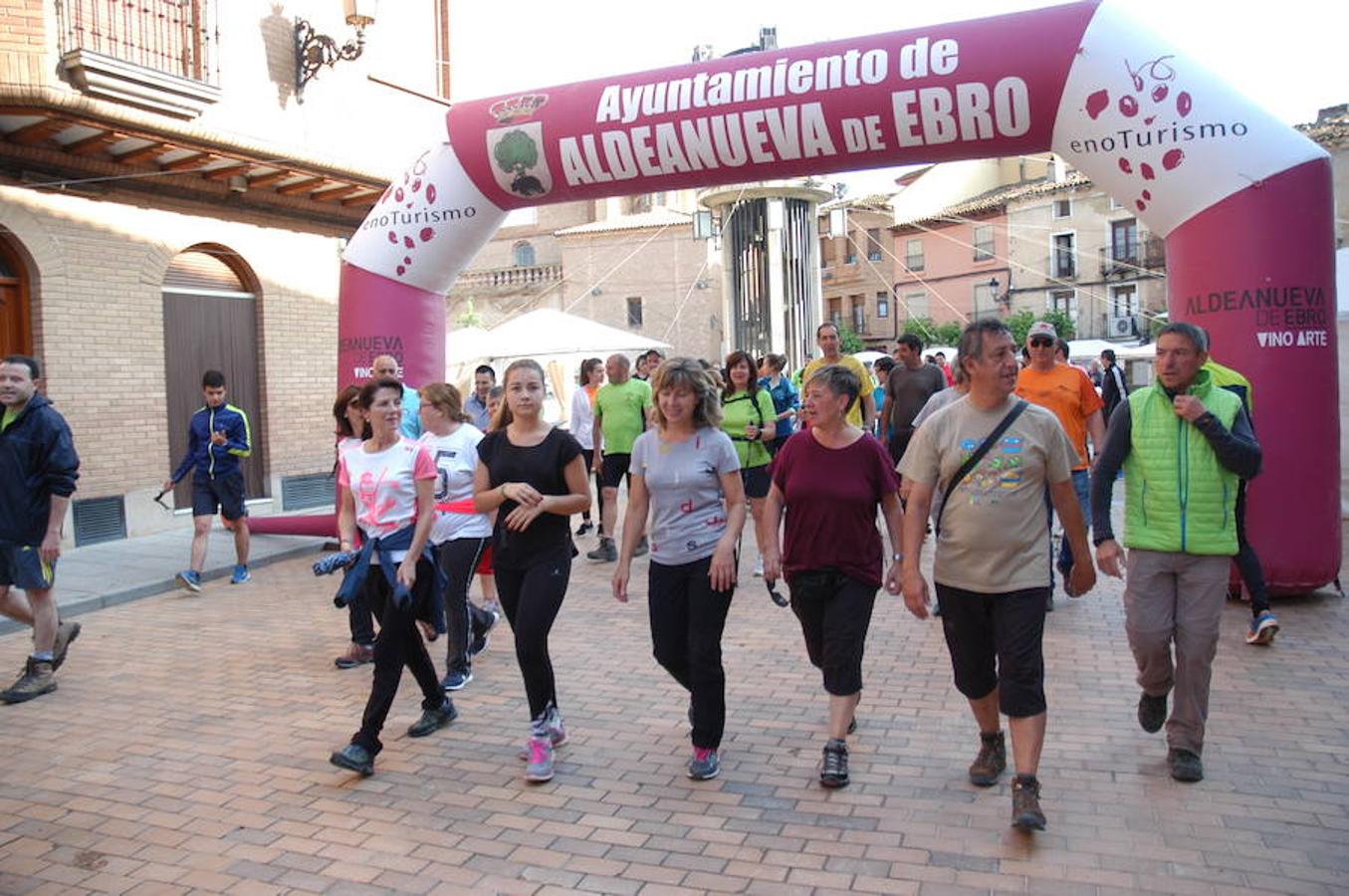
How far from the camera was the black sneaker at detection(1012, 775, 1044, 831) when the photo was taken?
12.9 ft

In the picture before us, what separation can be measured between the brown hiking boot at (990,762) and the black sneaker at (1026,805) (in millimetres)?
426

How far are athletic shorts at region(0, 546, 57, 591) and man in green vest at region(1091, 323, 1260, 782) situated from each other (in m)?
5.30

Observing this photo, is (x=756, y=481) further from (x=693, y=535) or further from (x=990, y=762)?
(x=990, y=762)

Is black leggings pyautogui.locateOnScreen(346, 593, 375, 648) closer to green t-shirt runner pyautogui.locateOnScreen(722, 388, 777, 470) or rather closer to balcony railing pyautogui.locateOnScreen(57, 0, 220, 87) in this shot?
green t-shirt runner pyautogui.locateOnScreen(722, 388, 777, 470)

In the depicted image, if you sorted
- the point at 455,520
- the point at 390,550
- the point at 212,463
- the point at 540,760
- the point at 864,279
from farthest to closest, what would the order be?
1. the point at 864,279
2. the point at 212,463
3. the point at 455,520
4. the point at 390,550
5. the point at 540,760

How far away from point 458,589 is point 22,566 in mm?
2305

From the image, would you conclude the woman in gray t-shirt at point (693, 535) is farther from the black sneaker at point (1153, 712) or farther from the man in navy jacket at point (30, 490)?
the man in navy jacket at point (30, 490)

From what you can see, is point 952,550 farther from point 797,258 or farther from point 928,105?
point 797,258

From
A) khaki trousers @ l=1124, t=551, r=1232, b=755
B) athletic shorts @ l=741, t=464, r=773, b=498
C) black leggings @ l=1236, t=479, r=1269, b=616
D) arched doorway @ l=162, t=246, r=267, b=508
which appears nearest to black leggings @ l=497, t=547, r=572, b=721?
khaki trousers @ l=1124, t=551, r=1232, b=755

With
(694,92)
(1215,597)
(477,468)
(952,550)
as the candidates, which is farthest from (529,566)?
(694,92)

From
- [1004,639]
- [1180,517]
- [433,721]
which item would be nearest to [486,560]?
[433,721]

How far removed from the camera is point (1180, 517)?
14.6 feet

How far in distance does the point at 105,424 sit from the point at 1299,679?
1062 centimetres

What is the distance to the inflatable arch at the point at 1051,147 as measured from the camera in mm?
7172
